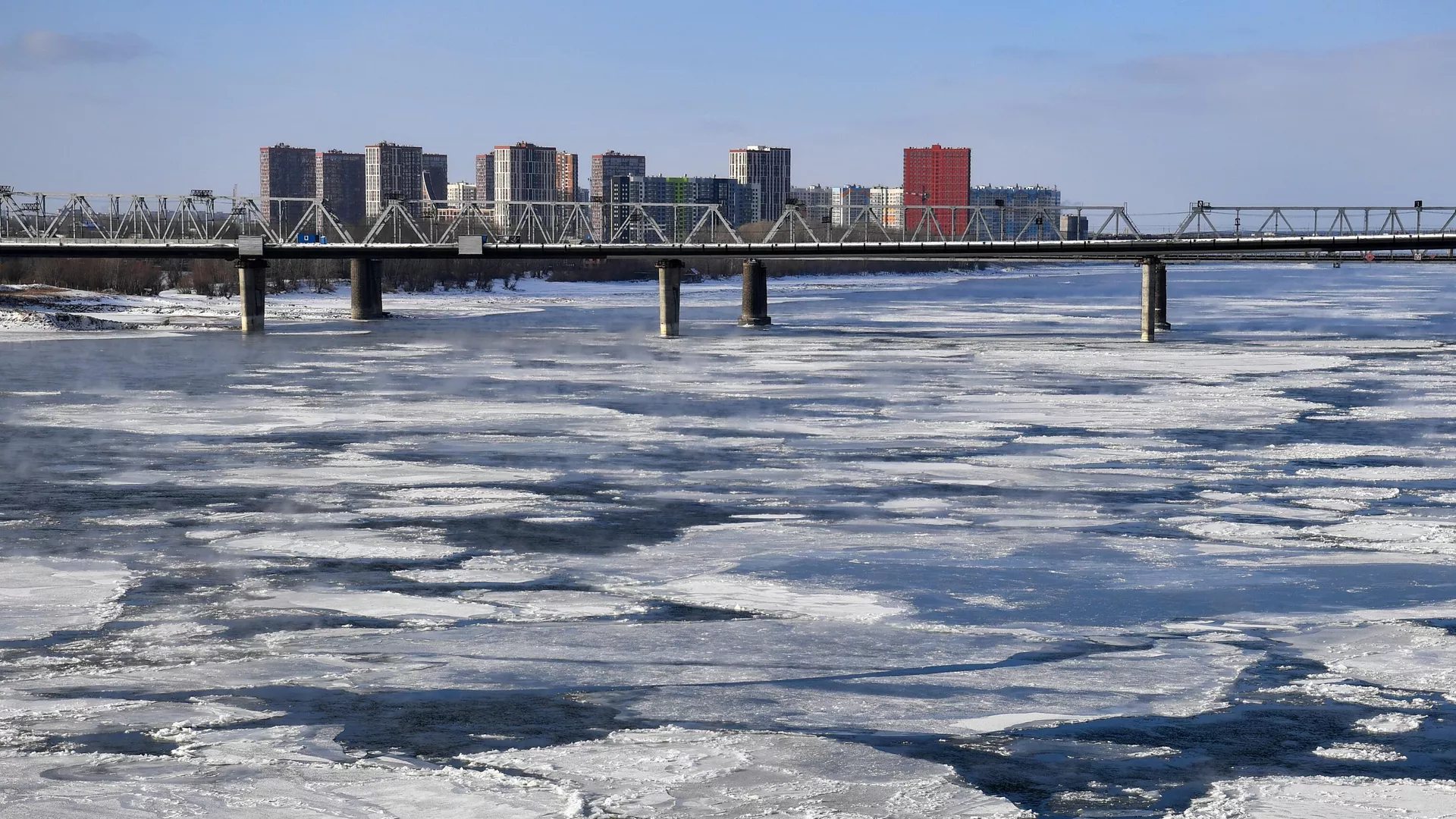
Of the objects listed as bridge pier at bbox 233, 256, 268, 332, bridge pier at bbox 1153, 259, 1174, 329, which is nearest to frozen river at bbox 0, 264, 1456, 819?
bridge pier at bbox 233, 256, 268, 332

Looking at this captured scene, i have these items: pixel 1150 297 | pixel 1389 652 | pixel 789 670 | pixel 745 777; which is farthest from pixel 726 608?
pixel 1150 297

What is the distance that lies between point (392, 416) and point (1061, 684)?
27717 millimetres

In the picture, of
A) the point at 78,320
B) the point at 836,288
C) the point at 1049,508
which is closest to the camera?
the point at 1049,508

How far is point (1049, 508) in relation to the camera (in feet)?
85.1

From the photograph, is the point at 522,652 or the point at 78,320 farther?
the point at 78,320

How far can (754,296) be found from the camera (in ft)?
317

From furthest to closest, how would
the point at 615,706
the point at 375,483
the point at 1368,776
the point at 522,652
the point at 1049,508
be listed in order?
the point at 375,483 → the point at 1049,508 → the point at 522,652 → the point at 615,706 → the point at 1368,776

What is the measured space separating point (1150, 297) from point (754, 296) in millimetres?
24426

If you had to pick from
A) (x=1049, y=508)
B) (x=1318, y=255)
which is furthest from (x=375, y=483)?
(x=1318, y=255)

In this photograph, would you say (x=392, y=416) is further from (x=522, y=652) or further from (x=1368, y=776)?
(x=1368, y=776)

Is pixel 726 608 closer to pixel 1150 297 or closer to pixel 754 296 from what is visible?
pixel 1150 297

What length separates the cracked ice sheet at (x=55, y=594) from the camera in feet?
58.0

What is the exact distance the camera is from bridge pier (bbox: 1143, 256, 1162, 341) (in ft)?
262

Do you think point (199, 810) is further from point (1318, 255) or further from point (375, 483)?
point (1318, 255)
